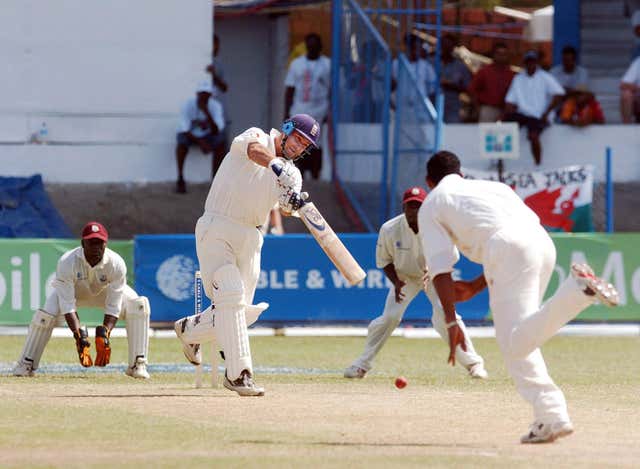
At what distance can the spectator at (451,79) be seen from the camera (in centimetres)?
2461

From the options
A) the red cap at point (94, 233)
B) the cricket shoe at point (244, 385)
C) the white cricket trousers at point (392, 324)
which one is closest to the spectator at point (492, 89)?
the white cricket trousers at point (392, 324)

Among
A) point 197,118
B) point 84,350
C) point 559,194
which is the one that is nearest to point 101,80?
point 197,118

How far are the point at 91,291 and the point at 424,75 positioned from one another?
10.6 meters

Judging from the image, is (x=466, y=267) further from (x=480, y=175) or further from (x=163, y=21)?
(x=163, y=21)

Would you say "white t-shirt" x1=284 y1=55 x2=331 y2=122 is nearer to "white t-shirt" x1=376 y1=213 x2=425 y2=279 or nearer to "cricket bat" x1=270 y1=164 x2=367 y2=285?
"white t-shirt" x1=376 y1=213 x2=425 y2=279

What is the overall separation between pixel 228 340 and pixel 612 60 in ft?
60.9

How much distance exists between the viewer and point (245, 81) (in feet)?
89.5

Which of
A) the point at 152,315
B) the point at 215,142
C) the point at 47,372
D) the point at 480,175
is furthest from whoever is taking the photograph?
the point at 215,142

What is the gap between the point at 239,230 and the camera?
36.9 feet

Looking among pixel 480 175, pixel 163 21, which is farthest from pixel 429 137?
pixel 163 21

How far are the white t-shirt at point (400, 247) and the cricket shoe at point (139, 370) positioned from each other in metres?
2.37

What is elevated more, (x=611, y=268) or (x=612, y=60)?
(x=612, y=60)

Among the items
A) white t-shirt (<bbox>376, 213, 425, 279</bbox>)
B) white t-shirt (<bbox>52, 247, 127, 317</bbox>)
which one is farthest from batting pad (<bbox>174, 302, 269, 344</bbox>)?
white t-shirt (<bbox>376, 213, 425, 279</bbox>)

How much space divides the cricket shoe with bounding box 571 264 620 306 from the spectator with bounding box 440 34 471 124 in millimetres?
15938
